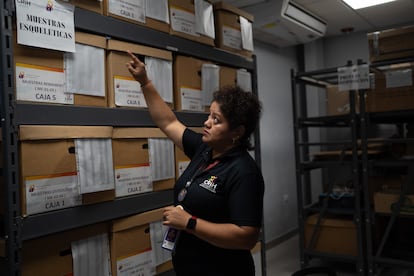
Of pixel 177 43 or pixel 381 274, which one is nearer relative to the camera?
pixel 177 43

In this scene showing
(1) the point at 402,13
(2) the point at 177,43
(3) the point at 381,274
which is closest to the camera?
(2) the point at 177,43

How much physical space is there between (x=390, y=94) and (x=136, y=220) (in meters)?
2.48

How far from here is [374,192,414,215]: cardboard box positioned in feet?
9.97

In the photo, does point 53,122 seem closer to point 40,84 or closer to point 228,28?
point 40,84

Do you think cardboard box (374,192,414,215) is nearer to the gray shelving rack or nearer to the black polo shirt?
the gray shelving rack

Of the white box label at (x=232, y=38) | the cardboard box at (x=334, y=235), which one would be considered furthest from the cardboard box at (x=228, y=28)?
the cardboard box at (x=334, y=235)

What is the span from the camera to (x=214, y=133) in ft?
4.33

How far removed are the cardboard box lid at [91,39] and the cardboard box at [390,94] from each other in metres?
2.50

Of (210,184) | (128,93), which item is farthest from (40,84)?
(210,184)

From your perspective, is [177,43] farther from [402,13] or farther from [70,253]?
[402,13]

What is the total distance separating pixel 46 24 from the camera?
126cm

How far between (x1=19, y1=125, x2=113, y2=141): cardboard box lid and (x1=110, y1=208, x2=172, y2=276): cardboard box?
1.26 ft

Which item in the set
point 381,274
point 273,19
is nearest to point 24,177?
point 273,19

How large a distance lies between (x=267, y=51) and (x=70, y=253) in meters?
3.49
